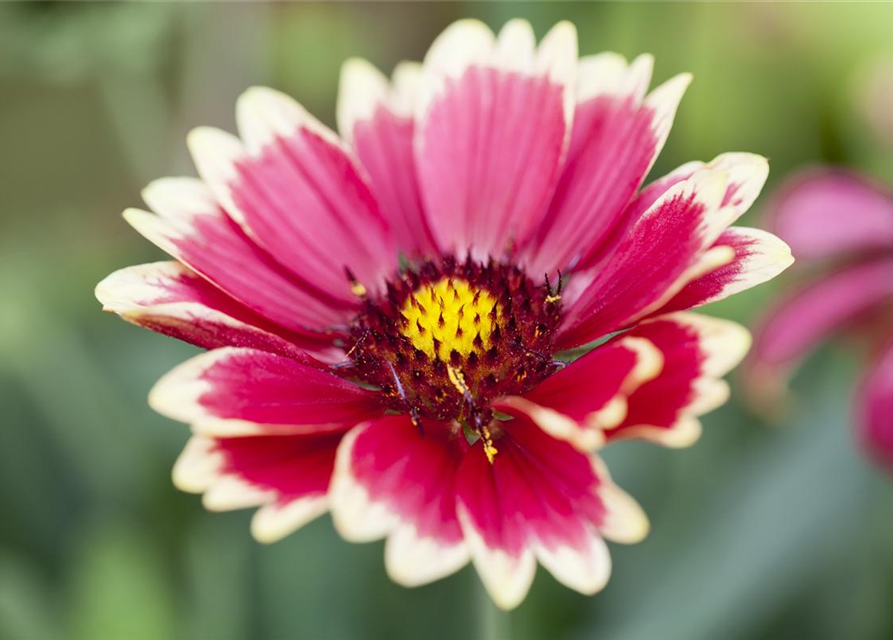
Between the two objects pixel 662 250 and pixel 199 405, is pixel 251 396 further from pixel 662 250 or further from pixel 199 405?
pixel 662 250

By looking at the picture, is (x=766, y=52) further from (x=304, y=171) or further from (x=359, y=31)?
(x=304, y=171)

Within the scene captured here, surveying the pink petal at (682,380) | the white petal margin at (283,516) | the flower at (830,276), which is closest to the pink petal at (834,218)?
the flower at (830,276)

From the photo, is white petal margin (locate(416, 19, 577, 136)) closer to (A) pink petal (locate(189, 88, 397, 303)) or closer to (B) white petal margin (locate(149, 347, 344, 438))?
(A) pink petal (locate(189, 88, 397, 303))

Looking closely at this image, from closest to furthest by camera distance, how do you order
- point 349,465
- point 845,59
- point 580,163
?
point 349,465
point 580,163
point 845,59

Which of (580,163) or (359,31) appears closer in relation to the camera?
(580,163)

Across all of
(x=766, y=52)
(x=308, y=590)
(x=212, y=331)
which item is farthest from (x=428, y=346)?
(x=766, y=52)

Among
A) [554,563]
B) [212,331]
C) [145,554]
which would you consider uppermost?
[212,331]

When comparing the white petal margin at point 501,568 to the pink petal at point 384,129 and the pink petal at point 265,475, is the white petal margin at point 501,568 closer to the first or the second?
the pink petal at point 265,475

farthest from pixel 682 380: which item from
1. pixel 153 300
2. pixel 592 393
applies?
pixel 153 300
